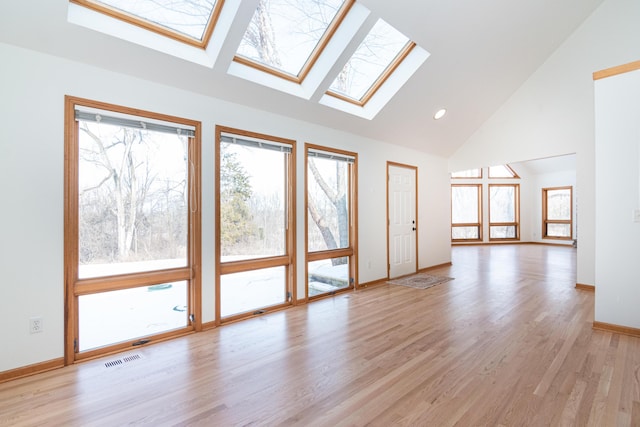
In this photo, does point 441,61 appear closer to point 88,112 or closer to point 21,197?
point 88,112

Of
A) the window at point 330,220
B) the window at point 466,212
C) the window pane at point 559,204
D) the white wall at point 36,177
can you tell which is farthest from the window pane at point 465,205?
the white wall at point 36,177

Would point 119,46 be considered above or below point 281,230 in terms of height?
above

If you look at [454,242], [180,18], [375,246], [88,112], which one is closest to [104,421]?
[88,112]

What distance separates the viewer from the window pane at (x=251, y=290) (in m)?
3.52

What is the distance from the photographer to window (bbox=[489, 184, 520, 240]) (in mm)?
11094

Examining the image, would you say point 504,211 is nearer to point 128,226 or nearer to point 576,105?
point 576,105

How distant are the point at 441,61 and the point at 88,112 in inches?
151

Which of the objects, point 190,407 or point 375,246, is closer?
point 190,407

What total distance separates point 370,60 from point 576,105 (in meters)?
3.44

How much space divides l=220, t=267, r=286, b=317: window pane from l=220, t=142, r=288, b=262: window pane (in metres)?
0.22

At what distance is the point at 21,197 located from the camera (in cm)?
236

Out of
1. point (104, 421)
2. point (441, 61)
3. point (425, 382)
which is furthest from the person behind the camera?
point (441, 61)

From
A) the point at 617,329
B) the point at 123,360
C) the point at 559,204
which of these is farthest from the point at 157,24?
the point at 559,204

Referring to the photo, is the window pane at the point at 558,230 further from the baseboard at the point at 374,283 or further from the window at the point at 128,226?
the window at the point at 128,226
